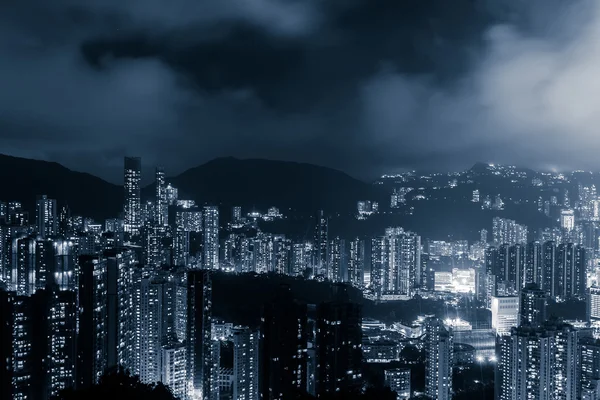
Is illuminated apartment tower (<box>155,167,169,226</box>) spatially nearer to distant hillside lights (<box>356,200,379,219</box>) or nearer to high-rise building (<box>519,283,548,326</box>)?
distant hillside lights (<box>356,200,379,219</box>)

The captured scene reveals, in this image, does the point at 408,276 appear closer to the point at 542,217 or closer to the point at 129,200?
the point at 542,217

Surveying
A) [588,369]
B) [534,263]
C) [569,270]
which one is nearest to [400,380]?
[588,369]

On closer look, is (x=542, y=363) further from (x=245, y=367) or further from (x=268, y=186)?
(x=268, y=186)

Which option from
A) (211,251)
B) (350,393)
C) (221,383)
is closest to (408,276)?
(211,251)

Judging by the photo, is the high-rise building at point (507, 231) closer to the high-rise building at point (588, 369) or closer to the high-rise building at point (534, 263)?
the high-rise building at point (534, 263)

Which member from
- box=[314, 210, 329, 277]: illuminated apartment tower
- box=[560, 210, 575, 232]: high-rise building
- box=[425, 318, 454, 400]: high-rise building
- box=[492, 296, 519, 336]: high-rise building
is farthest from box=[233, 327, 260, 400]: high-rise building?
box=[560, 210, 575, 232]: high-rise building

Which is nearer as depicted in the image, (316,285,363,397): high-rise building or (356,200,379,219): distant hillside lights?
(316,285,363,397): high-rise building
